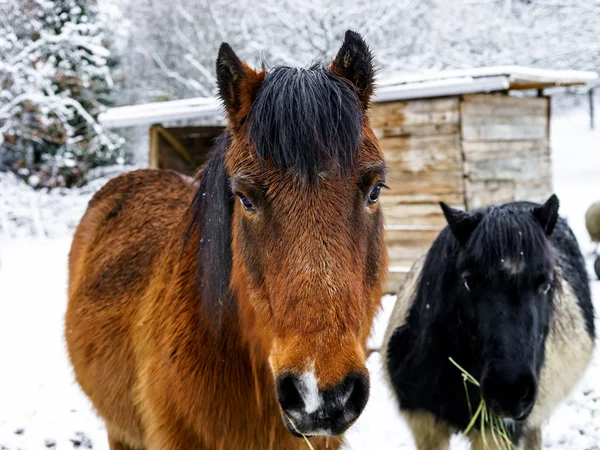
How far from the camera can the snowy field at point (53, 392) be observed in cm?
451

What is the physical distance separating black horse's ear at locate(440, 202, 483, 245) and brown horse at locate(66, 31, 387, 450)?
1198 millimetres

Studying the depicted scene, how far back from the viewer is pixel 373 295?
208cm

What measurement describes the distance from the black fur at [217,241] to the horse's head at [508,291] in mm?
1533

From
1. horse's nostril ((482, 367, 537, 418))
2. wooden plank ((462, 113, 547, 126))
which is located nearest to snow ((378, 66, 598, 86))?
wooden plank ((462, 113, 547, 126))

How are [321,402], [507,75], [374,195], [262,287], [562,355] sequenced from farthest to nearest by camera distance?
1. [507,75]
2. [562,355]
3. [374,195]
4. [262,287]
5. [321,402]

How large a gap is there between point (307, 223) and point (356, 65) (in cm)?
70

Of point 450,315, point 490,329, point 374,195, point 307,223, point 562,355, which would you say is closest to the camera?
point 307,223

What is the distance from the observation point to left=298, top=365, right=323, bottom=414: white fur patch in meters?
1.43

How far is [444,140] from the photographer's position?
8438 mm

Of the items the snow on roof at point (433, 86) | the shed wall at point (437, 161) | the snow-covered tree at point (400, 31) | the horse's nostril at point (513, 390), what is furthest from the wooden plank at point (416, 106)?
the snow-covered tree at point (400, 31)

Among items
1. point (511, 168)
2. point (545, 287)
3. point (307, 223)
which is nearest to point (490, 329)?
point (545, 287)

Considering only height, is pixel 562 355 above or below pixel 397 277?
above

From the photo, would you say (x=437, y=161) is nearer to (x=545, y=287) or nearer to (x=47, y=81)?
(x=545, y=287)

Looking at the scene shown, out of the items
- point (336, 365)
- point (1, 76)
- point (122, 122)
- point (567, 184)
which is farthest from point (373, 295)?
point (567, 184)
